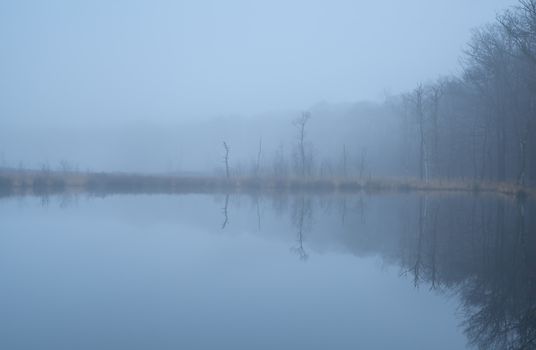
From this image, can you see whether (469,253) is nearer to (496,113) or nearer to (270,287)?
(270,287)

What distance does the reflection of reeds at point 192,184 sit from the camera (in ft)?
110

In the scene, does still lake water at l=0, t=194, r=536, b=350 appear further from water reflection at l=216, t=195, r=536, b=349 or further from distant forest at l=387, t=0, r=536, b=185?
A: distant forest at l=387, t=0, r=536, b=185

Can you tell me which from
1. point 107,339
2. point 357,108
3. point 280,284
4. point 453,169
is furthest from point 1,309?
point 357,108

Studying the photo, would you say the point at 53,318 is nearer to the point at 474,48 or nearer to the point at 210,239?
the point at 210,239

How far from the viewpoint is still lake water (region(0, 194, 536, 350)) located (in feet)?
15.5

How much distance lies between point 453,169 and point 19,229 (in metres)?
33.8

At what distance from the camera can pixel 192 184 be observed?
38594 millimetres

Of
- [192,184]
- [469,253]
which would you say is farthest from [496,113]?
[469,253]

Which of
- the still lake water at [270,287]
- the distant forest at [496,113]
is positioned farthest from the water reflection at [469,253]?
the distant forest at [496,113]

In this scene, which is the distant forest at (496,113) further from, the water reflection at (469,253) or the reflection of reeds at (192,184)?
the water reflection at (469,253)

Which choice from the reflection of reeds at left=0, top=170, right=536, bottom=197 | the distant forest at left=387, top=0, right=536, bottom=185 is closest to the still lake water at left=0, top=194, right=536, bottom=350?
the distant forest at left=387, top=0, right=536, bottom=185

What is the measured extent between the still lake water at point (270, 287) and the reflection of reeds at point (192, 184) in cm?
A: 2054

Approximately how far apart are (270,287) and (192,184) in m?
32.4

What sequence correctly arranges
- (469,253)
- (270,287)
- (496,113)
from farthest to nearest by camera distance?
(496,113) → (469,253) → (270,287)
